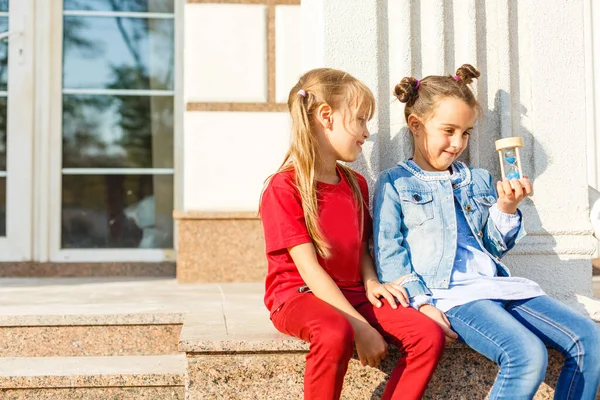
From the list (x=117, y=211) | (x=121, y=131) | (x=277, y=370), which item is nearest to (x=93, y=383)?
(x=277, y=370)

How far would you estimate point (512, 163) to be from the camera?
6.93ft

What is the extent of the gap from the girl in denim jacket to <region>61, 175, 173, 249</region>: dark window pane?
244 cm

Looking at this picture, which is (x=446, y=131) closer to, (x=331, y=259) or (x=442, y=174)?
(x=442, y=174)

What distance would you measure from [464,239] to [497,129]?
19.3 inches

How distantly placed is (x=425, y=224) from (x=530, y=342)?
18.7 inches

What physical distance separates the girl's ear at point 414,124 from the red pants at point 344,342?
60 cm

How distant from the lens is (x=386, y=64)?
2.33 m

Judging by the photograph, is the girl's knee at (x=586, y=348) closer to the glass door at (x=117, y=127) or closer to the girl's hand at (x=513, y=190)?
the girl's hand at (x=513, y=190)

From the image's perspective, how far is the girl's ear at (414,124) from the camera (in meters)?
2.21

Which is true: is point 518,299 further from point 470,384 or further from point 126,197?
point 126,197

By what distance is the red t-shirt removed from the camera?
1956mm

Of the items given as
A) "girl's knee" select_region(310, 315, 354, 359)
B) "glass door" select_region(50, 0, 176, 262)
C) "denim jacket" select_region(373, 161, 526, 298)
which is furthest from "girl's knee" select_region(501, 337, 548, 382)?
"glass door" select_region(50, 0, 176, 262)

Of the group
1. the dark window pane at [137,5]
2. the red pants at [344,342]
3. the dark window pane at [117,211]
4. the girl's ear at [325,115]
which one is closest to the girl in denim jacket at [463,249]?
the red pants at [344,342]

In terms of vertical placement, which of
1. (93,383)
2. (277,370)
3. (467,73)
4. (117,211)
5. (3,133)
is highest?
(3,133)
